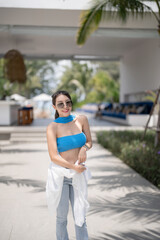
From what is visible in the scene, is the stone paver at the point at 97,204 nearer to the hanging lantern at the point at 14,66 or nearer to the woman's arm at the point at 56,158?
the woman's arm at the point at 56,158

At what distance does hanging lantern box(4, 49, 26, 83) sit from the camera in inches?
577

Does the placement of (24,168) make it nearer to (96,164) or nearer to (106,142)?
(96,164)

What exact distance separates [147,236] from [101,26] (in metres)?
10.9

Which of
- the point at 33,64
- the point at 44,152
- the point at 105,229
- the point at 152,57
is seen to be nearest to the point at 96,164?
the point at 44,152

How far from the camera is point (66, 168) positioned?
8.50 feet

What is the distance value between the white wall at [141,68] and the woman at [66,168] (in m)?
13.4

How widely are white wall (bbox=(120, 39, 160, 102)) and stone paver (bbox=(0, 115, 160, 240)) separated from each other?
31.7 ft

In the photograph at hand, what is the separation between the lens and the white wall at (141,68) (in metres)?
16.1

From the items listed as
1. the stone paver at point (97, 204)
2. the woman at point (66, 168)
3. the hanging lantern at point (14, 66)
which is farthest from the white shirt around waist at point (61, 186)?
the hanging lantern at point (14, 66)

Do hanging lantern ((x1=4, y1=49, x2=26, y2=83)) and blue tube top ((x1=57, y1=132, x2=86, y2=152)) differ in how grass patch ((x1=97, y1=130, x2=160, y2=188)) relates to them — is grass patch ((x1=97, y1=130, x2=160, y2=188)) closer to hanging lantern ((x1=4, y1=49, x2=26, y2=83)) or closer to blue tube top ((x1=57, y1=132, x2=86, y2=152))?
blue tube top ((x1=57, y1=132, x2=86, y2=152))

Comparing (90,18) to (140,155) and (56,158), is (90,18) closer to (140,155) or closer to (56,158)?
(140,155)

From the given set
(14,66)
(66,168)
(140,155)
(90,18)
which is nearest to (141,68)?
(14,66)

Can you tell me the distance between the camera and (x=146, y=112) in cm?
1500

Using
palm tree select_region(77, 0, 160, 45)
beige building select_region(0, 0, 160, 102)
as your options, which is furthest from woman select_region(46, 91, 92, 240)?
beige building select_region(0, 0, 160, 102)
